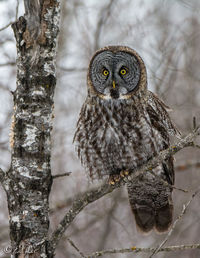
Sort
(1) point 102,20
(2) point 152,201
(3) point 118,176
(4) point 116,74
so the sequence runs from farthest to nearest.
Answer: (1) point 102,20, (2) point 152,201, (4) point 116,74, (3) point 118,176

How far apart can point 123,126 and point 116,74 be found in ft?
2.34

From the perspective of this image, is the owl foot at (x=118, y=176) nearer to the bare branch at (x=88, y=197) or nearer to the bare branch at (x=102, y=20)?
the bare branch at (x=88, y=197)

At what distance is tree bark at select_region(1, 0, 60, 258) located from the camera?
2.45m

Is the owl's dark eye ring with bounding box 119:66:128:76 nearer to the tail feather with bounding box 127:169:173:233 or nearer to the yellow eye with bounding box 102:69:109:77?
the yellow eye with bounding box 102:69:109:77

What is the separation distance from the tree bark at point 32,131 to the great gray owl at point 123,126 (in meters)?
0.99

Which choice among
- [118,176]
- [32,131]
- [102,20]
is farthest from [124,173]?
[102,20]

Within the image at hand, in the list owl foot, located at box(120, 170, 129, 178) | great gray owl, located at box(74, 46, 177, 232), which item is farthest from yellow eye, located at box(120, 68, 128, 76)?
owl foot, located at box(120, 170, 129, 178)

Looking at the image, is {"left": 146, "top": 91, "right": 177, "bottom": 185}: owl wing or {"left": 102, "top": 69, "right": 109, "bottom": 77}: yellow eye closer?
{"left": 146, "top": 91, "right": 177, "bottom": 185}: owl wing

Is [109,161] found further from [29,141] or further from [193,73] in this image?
[193,73]

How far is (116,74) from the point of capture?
394 centimetres

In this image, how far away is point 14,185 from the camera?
2.50 m

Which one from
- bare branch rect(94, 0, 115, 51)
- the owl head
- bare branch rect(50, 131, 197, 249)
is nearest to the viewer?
bare branch rect(50, 131, 197, 249)

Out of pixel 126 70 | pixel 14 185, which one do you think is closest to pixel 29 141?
pixel 14 185

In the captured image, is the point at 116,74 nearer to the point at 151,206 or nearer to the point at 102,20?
the point at 151,206
